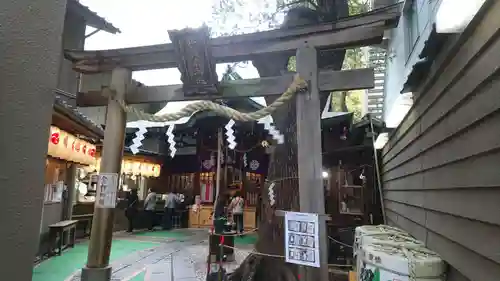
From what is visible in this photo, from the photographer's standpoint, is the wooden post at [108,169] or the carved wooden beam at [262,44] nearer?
the carved wooden beam at [262,44]

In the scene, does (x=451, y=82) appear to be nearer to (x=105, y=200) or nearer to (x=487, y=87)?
(x=487, y=87)

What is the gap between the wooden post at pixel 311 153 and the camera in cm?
480

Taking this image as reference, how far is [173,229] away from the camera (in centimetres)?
2011

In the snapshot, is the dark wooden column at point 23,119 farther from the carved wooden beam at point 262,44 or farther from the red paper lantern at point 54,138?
the red paper lantern at point 54,138

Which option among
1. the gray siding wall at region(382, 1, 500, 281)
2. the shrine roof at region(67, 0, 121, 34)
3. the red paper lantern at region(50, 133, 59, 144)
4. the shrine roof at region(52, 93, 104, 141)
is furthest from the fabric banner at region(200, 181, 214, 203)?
the gray siding wall at region(382, 1, 500, 281)

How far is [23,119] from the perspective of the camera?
121 cm

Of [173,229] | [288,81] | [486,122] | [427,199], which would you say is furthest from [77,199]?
[486,122]

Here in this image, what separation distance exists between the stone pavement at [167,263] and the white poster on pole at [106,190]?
3944mm

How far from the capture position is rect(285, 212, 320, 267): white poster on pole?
4.73m

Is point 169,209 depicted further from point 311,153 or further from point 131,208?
point 311,153

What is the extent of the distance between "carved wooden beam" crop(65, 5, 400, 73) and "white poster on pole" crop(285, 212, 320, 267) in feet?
8.44

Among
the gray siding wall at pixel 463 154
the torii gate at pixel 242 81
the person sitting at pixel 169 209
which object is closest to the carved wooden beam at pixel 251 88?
A: the torii gate at pixel 242 81

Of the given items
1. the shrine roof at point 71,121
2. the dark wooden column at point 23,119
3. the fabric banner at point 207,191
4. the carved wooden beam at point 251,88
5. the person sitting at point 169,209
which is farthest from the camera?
the fabric banner at point 207,191

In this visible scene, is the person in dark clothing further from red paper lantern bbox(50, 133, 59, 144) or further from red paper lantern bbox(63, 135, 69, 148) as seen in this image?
red paper lantern bbox(50, 133, 59, 144)
